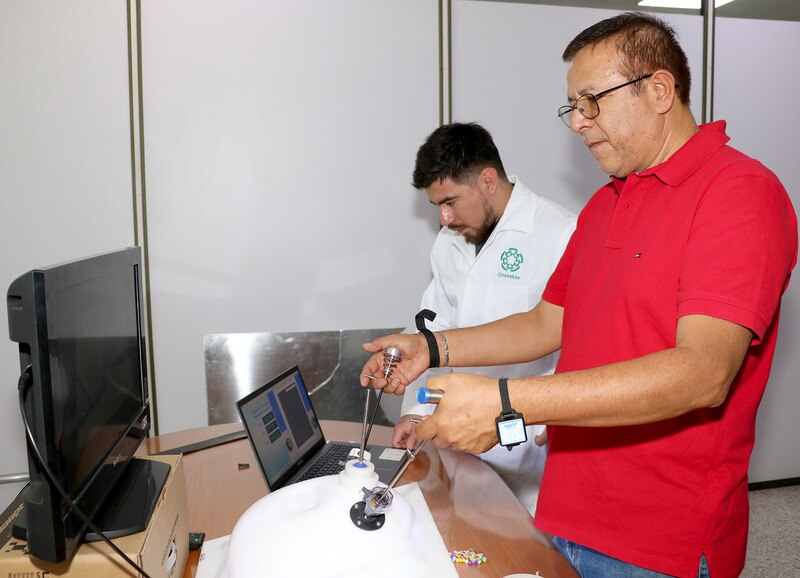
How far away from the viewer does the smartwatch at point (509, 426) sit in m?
0.85

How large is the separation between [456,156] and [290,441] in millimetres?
1094

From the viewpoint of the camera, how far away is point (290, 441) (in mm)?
1562

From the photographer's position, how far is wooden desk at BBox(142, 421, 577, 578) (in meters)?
1.17

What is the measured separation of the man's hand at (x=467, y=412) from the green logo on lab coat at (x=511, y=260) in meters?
1.23

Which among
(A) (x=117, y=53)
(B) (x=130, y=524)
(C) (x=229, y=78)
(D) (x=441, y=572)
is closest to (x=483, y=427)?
(D) (x=441, y=572)

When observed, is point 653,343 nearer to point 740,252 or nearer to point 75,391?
point 740,252

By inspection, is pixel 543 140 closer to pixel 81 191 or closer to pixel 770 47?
pixel 770 47

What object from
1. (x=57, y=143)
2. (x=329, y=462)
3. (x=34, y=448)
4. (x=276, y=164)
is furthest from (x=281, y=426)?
(x=57, y=143)

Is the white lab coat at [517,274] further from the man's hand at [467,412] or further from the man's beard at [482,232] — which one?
the man's hand at [467,412]

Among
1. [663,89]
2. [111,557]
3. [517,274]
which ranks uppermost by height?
[663,89]

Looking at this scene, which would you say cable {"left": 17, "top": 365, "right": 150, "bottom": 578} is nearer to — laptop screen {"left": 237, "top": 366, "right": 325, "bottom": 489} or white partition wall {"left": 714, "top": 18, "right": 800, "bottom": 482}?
laptop screen {"left": 237, "top": 366, "right": 325, "bottom": 489}

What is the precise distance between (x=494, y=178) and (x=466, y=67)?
35.4 inches

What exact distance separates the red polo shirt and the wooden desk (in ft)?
0.26

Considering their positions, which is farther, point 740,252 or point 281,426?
point 281,426
